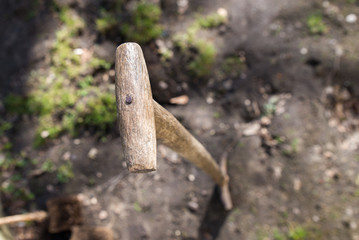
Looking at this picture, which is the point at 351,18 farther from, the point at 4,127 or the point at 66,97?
the point at 4,127

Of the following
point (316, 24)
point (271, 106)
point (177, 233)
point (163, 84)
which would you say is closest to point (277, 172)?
point (271, 106)

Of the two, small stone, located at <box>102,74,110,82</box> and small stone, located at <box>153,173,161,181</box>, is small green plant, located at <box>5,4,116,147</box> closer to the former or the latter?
small stone, located at <box>102,74,110,82</box>

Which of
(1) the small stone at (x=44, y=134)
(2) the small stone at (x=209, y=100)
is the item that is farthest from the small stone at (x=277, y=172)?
(1) the small stone at (x=44, y=134)

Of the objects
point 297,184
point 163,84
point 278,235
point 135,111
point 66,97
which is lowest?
point 278,235

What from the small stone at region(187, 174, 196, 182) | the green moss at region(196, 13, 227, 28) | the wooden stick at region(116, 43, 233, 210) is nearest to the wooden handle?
the wooden stick at region(116, 43, 233, 210)

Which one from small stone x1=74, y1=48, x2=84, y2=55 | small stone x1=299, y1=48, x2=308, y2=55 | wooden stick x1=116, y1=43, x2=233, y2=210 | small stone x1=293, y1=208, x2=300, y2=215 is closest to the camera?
wooden stick x1=116, y1=43, x2=233, y2=210

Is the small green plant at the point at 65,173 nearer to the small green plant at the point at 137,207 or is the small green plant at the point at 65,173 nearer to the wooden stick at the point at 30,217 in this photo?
the wooden stick at the point at 30,217
